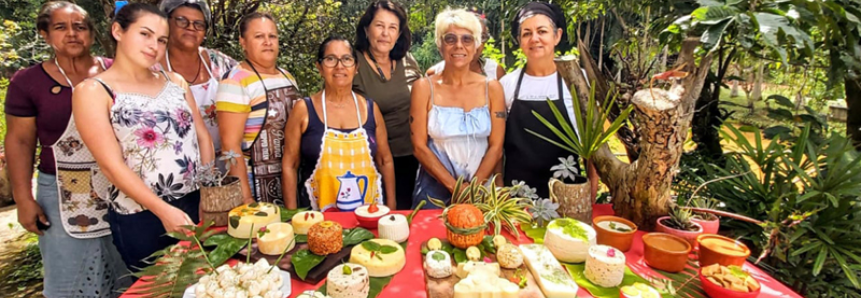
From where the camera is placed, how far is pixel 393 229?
2.18 meters

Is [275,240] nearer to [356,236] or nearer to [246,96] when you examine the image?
[356,236]

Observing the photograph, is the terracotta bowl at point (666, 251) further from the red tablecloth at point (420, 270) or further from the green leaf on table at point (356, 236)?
the green leaf on table at point (356, 236)

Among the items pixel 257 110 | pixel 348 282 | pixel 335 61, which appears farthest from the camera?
pixel 257 110

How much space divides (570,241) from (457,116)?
125 cm

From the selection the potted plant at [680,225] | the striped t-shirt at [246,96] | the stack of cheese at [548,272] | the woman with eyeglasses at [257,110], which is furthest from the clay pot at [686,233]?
the striped t-shirt at [246,96]

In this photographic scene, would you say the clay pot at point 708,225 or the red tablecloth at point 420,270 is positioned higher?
the clay pot at point 708,225

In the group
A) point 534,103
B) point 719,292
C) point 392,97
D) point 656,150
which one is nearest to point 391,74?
point 392,97

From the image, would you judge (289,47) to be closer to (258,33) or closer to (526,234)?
(258,33)

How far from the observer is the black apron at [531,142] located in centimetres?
295

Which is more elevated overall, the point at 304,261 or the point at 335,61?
the point at 335,61

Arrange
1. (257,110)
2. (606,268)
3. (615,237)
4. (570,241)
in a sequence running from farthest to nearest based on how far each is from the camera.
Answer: (257,110)
(615,237)
(570,241)
(606,268)

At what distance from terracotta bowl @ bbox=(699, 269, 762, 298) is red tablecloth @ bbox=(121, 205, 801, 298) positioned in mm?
167

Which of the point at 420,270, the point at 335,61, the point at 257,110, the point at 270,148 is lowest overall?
the point at 420,270

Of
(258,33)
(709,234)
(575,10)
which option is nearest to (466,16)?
(258,33)
